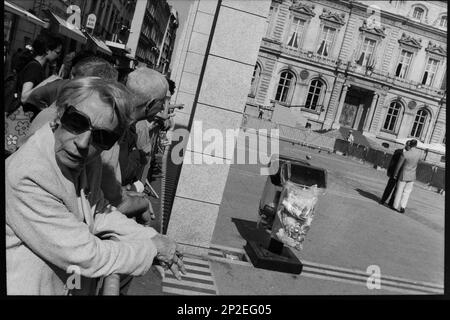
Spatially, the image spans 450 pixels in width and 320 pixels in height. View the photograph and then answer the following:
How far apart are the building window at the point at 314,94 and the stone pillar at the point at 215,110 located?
41.2 m

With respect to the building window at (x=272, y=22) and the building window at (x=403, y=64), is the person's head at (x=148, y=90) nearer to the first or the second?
the building window at (x=272, y=22)

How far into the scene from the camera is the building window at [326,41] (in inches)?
1745

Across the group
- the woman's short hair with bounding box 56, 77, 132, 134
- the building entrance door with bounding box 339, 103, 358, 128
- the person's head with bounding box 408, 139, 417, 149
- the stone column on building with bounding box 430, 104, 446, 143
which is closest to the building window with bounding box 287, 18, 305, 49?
the building entrance door with bounding box 339, 103, 358, 128

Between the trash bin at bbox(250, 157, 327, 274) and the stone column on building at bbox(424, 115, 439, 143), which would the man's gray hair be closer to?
the trash bin at bbox(250, 157, 327, 274)

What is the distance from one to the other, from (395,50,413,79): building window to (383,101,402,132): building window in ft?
9.49

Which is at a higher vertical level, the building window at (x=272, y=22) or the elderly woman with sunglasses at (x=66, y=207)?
the building window at (x=272, y=22)

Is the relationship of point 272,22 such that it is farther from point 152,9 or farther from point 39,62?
point 39,62

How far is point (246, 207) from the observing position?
22.9 feet

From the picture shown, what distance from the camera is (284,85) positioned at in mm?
44125

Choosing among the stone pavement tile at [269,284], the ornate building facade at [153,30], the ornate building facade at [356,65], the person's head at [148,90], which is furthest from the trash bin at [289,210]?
the ornate building facade at [153,30]

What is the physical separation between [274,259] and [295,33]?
4209 cm

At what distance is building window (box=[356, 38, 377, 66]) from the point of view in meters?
45.0

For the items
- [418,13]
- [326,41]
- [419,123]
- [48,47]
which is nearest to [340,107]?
[326,41]
